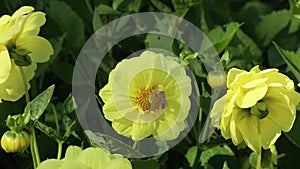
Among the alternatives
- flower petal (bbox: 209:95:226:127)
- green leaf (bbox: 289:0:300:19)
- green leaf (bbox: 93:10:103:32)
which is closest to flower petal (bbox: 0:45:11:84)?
flower petal (bbox: 209:95:226:127)

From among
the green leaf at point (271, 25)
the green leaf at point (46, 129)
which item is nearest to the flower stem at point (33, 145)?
the green leaf at point (46, 129)

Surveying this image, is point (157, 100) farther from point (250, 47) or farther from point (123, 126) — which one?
point (250, 47)

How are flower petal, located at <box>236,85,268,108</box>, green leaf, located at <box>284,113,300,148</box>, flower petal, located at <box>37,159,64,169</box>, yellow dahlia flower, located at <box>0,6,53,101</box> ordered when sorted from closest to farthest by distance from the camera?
flower petal, located at <box>37,159,64,169</box>, flower petal, located at <box>236,85,268,108</box>, yellow dahlia flower, located at <box>0,6,53,101</box>, green leaf, located at <box>284,113,300,148</box>

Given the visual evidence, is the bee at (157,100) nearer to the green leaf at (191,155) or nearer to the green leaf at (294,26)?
the green leaf at (191,155)

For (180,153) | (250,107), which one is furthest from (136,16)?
(250,107)

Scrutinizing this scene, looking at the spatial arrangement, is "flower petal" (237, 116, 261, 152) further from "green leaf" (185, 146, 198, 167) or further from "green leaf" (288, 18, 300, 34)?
"green leaf" (288, 18, 300, 34)

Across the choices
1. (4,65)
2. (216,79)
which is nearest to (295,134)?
(216,79)

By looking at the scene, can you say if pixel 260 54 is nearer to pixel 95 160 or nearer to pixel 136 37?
pixel 136 37
